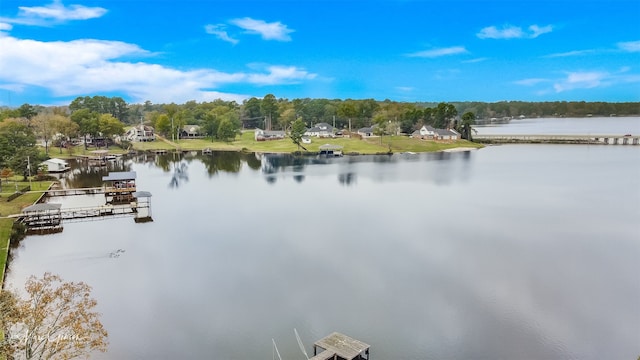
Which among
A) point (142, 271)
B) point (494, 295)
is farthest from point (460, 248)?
point (142, 271)

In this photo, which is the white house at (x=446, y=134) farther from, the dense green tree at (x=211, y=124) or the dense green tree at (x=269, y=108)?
the dense green tree at (x=211, y=124)

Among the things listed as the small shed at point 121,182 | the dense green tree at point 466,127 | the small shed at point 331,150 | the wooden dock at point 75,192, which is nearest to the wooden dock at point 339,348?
the small shed at point 121,182

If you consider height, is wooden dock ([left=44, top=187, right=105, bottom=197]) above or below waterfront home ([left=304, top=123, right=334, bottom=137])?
below

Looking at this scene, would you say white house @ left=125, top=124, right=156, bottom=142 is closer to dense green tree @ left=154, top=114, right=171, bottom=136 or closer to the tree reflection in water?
dense green tree @ left=154, top=114, right=171, bottom=136

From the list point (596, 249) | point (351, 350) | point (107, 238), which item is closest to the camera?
point (351, 350)

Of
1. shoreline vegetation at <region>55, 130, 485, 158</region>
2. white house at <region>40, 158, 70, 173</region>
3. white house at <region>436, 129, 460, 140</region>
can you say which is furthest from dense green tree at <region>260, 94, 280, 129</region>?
white house at <region>40, 158, 70, 173</region>

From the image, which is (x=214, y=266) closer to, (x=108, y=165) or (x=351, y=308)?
(x=351, y=308)
